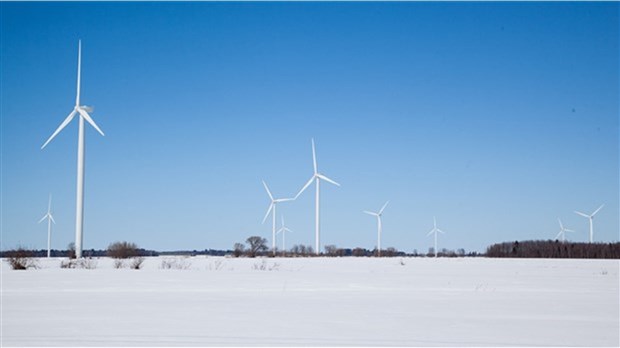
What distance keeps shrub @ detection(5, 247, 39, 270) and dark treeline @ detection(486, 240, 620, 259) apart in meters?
84.2

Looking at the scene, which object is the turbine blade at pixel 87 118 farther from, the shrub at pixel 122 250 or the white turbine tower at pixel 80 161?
the shrub at pixel 122 250

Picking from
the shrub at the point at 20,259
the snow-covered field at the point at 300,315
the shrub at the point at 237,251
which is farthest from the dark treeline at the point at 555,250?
the shrub at the point at 20,259

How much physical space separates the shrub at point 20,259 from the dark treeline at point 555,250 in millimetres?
84194

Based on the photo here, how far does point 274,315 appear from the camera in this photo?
13.6 meters

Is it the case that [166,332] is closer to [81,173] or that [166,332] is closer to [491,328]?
[491,328]

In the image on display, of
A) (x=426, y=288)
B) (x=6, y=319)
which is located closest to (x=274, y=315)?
(x=6, y=319)

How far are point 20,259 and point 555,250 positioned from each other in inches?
3497

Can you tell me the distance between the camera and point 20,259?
33781 mm

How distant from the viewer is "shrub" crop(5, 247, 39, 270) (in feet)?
109

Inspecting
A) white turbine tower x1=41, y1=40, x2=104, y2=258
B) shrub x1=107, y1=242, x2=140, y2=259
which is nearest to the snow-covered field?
white turbine tower x1=41, y1=40, x2=104, y2=258

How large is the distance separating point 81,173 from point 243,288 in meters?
23.6

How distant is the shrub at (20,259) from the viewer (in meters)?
33.3

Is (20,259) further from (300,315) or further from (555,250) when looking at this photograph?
(555,250)

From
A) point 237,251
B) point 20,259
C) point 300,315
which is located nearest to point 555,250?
point 237,251
